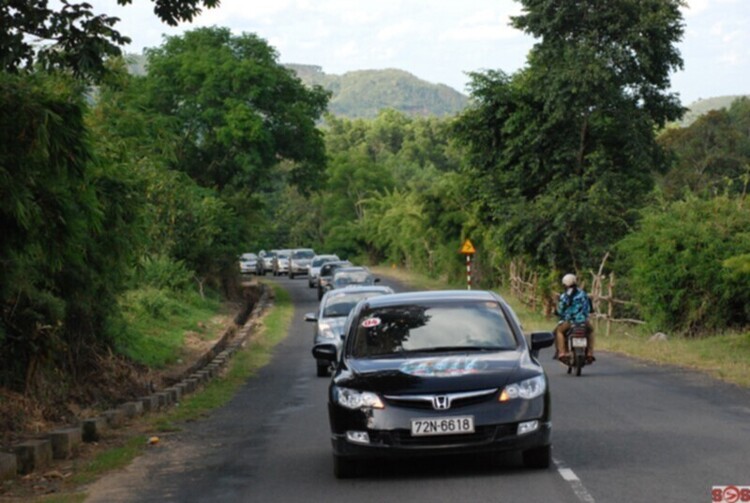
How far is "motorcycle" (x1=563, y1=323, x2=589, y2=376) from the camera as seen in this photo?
21.8 m

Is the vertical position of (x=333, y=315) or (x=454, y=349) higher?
(x=454, y=349)

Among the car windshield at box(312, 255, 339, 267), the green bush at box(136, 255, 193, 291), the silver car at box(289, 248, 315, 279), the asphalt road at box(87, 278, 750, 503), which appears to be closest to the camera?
the asphalt road at box(87, 278, 750, 503)

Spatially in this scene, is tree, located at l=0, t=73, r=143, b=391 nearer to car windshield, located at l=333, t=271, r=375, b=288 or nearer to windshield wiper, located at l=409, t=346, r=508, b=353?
windshield wiper, located at l=409, t=346, r=508, b=353

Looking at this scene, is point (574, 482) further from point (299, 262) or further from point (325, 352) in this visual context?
point (299, 262)

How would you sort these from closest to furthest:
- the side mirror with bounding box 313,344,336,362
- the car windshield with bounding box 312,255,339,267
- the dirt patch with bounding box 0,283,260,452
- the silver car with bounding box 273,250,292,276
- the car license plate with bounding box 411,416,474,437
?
the car license plate with bounding box 411,416,474,437, the side mirror with bounding box 313,344,336,362, the dirt patch with bounding box 0,283,260,452, the car windshield with bounding box 312,255,339,267, the silver car with bounding box 273,250,292,276

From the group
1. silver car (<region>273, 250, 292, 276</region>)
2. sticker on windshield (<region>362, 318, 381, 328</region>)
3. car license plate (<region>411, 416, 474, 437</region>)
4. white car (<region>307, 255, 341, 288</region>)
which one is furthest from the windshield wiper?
silver car (<region>273, 250, 292, 276</region>)

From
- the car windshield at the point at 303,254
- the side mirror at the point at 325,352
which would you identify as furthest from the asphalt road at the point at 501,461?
the car windshield at the point at 303,254

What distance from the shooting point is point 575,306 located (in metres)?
21.9

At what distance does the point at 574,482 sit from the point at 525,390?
2.96ft

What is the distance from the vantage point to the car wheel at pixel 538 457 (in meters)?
11.0

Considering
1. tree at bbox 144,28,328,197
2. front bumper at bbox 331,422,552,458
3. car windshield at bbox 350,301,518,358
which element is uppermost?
tree at bbox 144,28,328,197

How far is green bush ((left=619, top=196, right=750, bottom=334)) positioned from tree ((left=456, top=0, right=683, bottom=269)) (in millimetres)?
7016

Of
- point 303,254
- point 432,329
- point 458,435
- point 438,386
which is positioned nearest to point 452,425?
point 458,435

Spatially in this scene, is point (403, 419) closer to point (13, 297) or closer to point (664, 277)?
point (13, 297)
